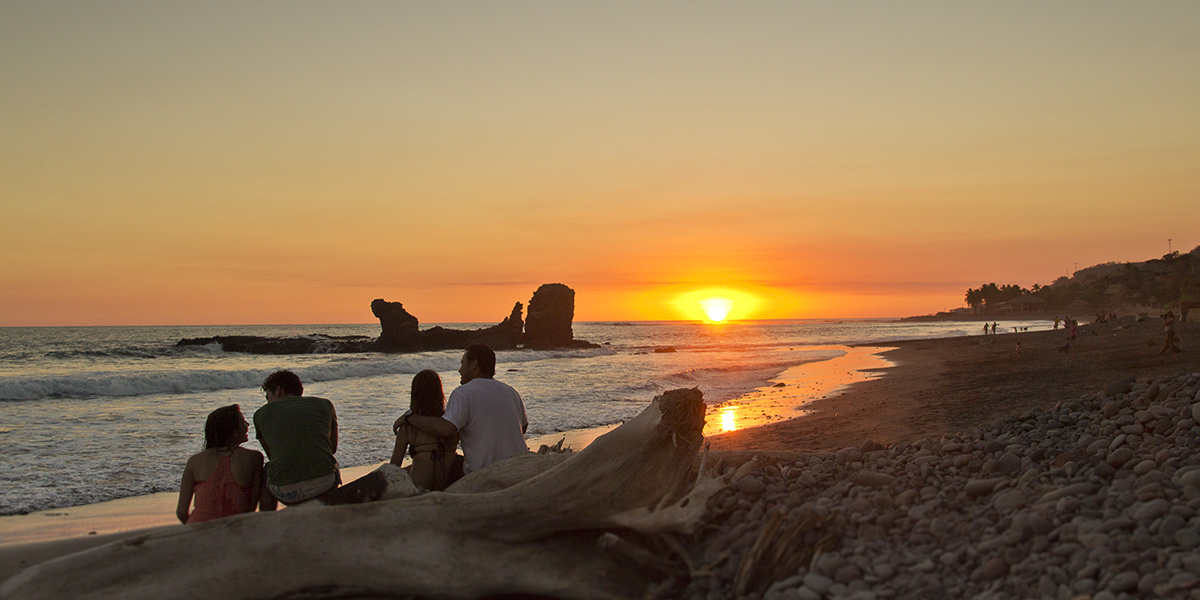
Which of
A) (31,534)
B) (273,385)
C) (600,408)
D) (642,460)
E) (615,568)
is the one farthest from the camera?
(600,408)

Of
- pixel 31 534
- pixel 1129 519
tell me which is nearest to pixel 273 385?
pixel 31 534

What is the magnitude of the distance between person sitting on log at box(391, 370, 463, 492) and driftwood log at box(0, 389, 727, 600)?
4.39ft

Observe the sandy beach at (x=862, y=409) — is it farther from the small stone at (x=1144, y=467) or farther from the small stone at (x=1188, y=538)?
the small stone at (x=1188, y=538)

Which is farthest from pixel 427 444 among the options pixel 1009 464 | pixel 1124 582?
pixel 1124 582

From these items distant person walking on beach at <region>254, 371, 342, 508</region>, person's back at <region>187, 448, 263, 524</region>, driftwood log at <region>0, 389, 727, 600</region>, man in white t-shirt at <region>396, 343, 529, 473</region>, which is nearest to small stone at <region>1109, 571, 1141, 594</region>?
driftwood log at <region>0, 389, 727, 600</region>

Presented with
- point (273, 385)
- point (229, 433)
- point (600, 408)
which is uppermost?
point (273, 385)

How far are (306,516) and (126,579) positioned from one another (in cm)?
99

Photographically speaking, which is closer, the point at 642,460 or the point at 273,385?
the point at 642,460

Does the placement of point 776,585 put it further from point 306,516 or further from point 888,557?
point 306,516

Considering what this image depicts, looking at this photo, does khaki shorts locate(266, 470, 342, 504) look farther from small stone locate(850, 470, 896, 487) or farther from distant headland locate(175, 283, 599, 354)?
distant headland locate(175, 283, 599, 354)

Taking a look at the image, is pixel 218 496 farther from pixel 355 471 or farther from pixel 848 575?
pixel 355 471

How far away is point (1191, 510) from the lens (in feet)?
13.2

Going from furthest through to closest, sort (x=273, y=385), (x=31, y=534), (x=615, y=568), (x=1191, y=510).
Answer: (x=31, y=534) → (x=273, y=385) → (x=615, y=568) → (x=1191, y=510)

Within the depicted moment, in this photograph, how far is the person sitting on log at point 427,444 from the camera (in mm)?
6055
